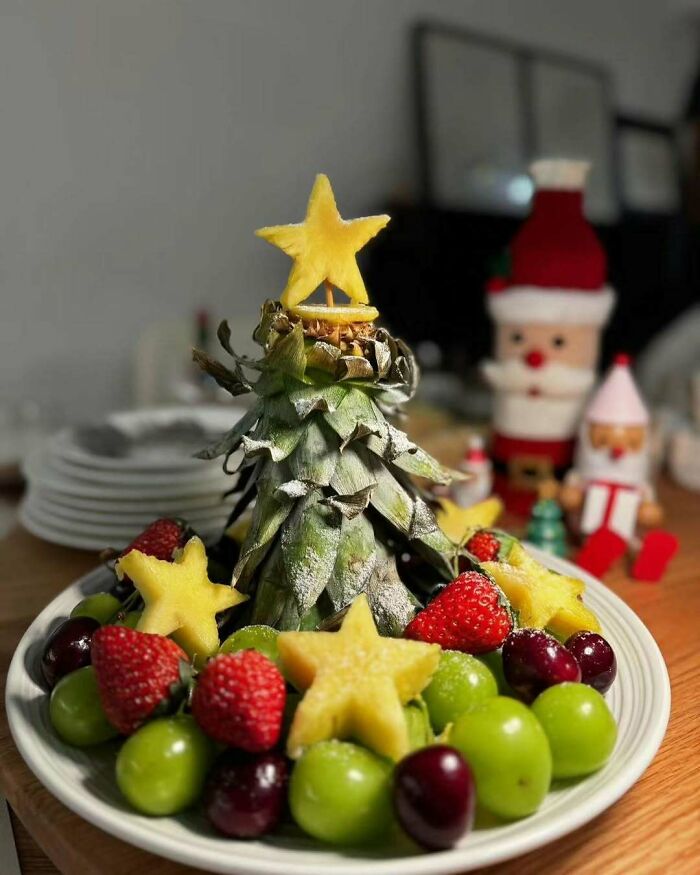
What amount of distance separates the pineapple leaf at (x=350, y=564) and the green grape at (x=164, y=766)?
171 mm

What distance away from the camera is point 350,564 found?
668 millimetres

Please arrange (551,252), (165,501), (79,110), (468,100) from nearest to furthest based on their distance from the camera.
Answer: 1. (165,501)
2. (551,252)
3. (79,110)
4. (468,100)

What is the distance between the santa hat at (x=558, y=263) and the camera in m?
1.19

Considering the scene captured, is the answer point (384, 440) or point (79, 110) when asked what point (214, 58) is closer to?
point (79, 110)

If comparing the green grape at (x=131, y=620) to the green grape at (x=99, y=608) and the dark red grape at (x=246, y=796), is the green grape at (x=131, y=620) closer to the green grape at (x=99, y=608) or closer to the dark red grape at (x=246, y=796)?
the green grape at (x=99, y=608)

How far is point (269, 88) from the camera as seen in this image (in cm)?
220

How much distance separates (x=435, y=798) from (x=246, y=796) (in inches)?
4.5

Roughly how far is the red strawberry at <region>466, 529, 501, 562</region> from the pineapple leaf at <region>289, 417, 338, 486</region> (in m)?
0.19

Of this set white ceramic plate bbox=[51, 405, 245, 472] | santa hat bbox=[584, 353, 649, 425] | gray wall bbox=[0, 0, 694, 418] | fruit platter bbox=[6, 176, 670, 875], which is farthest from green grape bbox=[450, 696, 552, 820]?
gray wall bbox=[0, 0, 694, 418]

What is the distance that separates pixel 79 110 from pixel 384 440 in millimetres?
1651

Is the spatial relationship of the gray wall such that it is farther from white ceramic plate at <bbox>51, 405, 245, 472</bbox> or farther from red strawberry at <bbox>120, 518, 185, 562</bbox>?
red strawberry at <bbox>120, 518, 185, 562</bbox>

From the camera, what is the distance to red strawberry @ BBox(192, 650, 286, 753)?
51 centimetres

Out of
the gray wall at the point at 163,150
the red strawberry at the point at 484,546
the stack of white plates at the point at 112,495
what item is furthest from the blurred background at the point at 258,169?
the red strawberry at the point at 484,546

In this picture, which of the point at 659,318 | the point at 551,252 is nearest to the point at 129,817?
the point at 551,252
